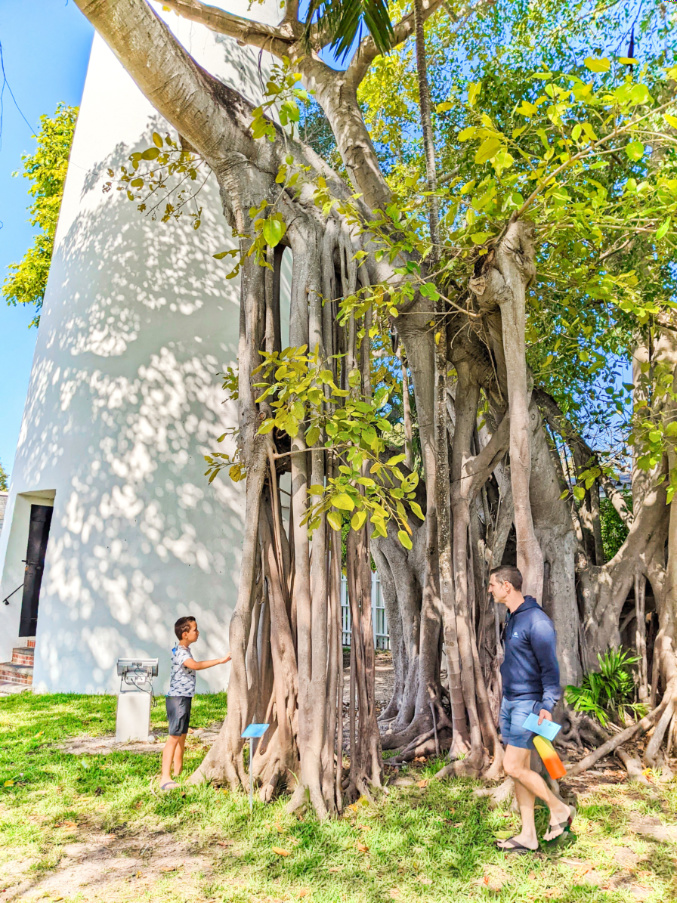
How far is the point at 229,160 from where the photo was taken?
Result: 4.65 m

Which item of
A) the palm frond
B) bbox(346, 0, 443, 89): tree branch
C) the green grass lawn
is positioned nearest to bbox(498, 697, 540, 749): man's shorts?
the green grass lawn

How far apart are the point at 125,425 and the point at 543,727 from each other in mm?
5902

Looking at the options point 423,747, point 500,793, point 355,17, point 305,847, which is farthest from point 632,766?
point 355,17

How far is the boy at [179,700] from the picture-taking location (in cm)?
399

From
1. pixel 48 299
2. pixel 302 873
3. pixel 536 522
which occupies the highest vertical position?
pixel 48 299

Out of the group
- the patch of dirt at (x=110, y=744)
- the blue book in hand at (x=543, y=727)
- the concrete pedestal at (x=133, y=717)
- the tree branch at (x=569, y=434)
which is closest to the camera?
the blue book in hand at (x=543, y=727)

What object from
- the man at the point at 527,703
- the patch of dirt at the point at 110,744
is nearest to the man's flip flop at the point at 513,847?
the man at the point at 527,703

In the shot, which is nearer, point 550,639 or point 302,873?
point 302,873

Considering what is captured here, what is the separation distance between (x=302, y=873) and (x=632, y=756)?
9.22 ft

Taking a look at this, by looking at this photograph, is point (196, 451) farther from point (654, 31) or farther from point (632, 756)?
point (654, 31)

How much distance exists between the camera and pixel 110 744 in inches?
204

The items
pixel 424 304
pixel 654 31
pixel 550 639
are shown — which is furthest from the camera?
pixel 654 31

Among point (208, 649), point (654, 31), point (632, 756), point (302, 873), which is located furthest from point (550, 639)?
point (654, 31)

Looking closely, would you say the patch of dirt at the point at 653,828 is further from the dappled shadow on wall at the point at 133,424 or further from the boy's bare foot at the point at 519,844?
the dappled shadow on wall at the point at 133,424
